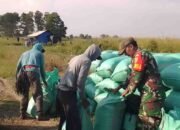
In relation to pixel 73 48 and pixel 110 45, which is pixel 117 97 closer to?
pixel 110 45

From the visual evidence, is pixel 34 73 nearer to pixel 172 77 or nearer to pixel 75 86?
pixel 75 86

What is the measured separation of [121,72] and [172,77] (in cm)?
105

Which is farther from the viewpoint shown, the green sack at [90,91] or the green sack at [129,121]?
the green sack at [90,91]

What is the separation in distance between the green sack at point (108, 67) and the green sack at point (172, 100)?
156cm

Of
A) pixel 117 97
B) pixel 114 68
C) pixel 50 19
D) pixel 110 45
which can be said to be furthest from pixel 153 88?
pixel 50 19

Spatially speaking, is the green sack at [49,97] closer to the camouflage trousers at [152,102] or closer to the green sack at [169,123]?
the camouflage trousers at [152,102]

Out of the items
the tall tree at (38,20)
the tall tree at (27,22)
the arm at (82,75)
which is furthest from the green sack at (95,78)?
the tall tree at (27,22)

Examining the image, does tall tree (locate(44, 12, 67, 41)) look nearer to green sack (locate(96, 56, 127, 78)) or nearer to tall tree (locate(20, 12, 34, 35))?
tall tree (locate(20, 12, 34, 35))

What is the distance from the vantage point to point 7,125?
8.40 m

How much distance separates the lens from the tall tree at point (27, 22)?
82.8 m

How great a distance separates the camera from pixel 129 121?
662 centimetres

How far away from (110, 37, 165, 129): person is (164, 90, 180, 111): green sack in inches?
9.7

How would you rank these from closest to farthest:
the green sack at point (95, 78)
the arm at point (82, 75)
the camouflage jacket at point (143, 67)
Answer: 1. the camouflage jacket at point (143, 67)
2. the arm at point (82, 75)
3. the green sack at point (95, 78)

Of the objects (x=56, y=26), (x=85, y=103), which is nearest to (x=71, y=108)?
(x=85, y=103)
